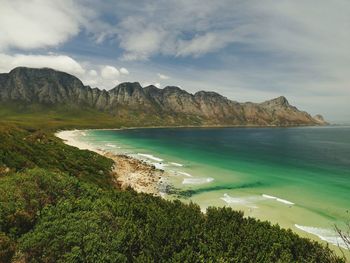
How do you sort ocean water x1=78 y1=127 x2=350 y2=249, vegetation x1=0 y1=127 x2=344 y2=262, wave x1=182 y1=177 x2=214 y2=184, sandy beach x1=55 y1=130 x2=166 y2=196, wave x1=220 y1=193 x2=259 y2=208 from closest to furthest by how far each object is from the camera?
vegetation x1=0 y1=127 x2=344 y2=262 < ocean water x1=78 y1=127 x2=350 y2=249 < wave x1=220 y1=193 x2=259 y2=208 < sandy beach x1=55 y1=130 x2=166 y2=196 < wave x1=182 y1=177 x2=214 y2=184

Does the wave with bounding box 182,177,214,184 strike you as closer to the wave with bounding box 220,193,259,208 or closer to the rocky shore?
the rocky shore

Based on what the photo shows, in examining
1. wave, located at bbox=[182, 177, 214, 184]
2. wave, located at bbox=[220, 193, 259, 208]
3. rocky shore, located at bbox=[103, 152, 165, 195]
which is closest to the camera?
wave, located at bbox=[220, 193, 259, 208]

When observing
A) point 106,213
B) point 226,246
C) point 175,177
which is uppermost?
point 106,213

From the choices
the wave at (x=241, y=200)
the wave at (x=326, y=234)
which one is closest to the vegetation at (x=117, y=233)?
the wave at (x=326, y=234)

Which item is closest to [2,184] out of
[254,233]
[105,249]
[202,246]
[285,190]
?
[105,249]

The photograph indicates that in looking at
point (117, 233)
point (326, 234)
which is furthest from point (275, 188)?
point (117, 233)

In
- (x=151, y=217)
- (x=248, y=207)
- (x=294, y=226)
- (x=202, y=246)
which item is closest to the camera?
(x=202, y=246)

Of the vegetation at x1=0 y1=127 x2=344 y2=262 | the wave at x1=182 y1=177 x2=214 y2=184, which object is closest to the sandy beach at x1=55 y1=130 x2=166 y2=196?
the wave at x1=182 y1=177 x2=214 y2=184

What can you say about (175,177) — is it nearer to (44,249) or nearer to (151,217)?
(151,217)
